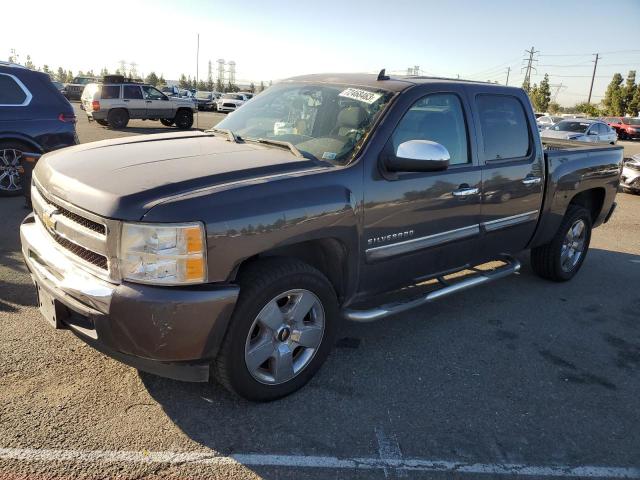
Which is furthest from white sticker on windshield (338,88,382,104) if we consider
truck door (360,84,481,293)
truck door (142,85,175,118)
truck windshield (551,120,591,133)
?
truck door (142,85,175,118)

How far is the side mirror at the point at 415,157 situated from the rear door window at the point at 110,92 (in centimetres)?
1977

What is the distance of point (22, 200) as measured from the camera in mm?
7602

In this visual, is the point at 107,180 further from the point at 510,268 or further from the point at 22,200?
the point at 22,200

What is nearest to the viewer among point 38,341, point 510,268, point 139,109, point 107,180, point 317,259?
point 107,180

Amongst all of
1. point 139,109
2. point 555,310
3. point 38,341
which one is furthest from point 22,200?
point 139,109

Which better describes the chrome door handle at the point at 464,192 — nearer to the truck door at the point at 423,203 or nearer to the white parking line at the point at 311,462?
the truck door at the point at 423,203

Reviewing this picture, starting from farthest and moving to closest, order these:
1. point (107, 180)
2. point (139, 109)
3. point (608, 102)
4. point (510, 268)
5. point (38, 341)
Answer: point (608, 102) → point (139, 109) → point (510, 268) → point (38, 341) → point (107, 180)

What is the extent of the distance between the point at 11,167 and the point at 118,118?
554 inches

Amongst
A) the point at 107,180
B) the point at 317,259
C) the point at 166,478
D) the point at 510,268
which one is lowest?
the point at 166,478

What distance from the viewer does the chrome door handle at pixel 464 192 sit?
3.79 metres

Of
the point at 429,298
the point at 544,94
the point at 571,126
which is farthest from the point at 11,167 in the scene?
the point at 544,94

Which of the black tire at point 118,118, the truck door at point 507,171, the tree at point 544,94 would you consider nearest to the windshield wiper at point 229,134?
the truck door at point 507,171

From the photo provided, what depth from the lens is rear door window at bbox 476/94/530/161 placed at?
4160 millimetres

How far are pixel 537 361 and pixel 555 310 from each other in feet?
3.88
